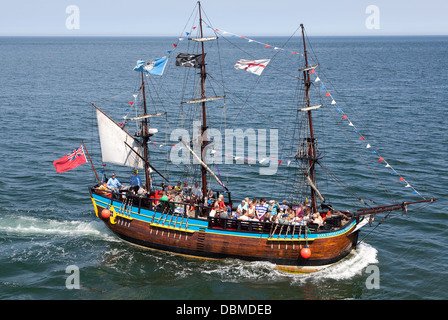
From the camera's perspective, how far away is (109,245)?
1260 inches

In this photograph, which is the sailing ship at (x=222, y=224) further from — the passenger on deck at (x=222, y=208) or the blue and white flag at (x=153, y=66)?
the passenger on deck at (x=222, y=208)

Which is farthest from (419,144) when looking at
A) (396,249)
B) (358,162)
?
(396,249)

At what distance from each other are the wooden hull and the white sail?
4035 mm

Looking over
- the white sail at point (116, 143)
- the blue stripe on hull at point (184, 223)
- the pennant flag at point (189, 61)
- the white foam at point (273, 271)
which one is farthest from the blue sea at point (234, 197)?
the pennant flag at point (189, 61)

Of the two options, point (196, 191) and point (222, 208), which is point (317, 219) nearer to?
point (222, 208)

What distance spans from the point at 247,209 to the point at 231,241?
2144 millimetres

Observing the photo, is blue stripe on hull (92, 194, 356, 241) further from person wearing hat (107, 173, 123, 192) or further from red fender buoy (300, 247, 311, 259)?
person wearing hat (107, 173, 123, 192)

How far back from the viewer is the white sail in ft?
111

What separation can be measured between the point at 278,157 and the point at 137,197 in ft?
68.7

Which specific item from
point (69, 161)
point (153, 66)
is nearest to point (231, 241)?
point (69, 161)

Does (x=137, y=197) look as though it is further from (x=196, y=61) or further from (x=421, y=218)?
(x=421, y=218)

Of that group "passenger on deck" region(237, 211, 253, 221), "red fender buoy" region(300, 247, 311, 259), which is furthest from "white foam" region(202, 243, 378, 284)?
"passenger on deck" region(237, 211, 253, 221)

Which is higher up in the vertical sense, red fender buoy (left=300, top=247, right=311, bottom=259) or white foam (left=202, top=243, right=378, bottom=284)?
red fender buoy (left=300, top=247, right=311, bottom=259)

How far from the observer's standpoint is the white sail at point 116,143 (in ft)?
111
